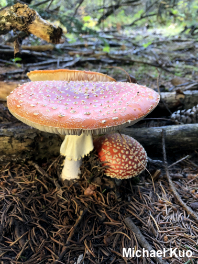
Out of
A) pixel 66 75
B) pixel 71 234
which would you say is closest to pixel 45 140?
pixel 66 75

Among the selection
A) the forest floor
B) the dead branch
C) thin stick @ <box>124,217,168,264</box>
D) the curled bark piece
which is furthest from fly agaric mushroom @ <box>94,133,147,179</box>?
the curled bark piece

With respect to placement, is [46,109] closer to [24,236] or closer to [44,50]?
[24,236]

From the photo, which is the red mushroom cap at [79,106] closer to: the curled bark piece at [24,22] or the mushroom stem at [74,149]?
the mushroom stem at [74,149]

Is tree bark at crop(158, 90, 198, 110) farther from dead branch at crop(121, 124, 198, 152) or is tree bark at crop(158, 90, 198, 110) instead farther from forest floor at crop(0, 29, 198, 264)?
forest floor at crop(0, 29, 198, 264)

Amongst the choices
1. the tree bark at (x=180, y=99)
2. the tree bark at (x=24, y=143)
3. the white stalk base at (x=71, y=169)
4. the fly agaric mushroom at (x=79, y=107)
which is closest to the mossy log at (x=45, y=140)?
the tree bark at (x=24, y=143)

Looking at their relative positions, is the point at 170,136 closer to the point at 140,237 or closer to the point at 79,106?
the point at 140,237
